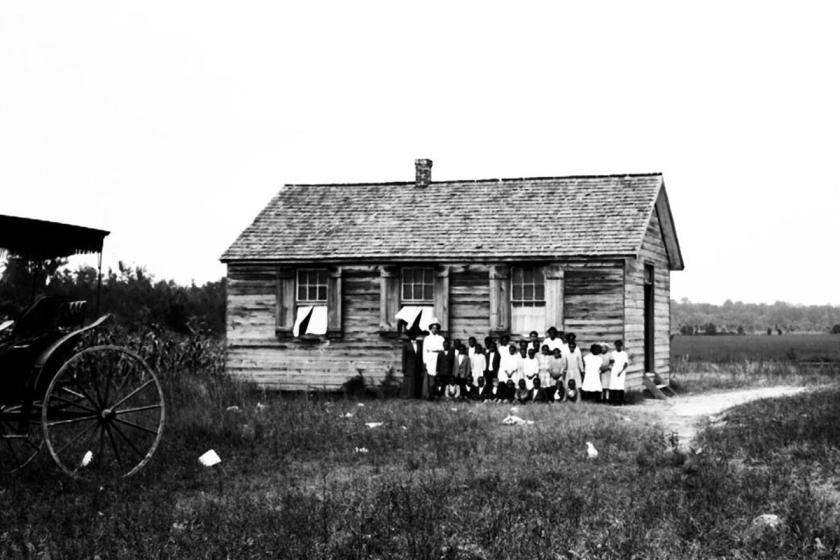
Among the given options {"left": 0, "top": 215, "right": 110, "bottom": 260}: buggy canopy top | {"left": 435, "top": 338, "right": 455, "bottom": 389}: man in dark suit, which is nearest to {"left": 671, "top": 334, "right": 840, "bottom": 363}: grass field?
{"left": 435, "top": 338, "right": 455, "bottom": 389}: man in dark suit

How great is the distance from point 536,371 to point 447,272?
3.43 metres

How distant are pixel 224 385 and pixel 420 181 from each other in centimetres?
741

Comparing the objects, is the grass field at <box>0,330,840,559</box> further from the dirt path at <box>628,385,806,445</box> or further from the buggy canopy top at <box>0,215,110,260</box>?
the buggy canopy top at <box>0,215,110,260</box>

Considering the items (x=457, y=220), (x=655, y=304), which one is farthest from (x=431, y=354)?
(x=655, y=304)

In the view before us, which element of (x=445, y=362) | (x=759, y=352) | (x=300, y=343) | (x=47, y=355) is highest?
(x=47, y=355)

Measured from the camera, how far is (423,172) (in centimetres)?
2502

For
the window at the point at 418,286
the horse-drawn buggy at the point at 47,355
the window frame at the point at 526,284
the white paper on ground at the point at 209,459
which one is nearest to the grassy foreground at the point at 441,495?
the white paper on ground at the point at 209,459

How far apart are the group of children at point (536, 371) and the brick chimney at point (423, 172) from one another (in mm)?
5866

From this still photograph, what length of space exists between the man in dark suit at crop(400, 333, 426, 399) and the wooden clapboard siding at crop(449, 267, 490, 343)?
1.23 m

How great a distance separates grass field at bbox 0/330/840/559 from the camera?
23.9 feet

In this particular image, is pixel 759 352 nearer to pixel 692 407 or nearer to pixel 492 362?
pixel 692 407

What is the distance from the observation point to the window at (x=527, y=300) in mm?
21141

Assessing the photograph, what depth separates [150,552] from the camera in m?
7.03

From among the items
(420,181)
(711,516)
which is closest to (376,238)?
(420,181)
